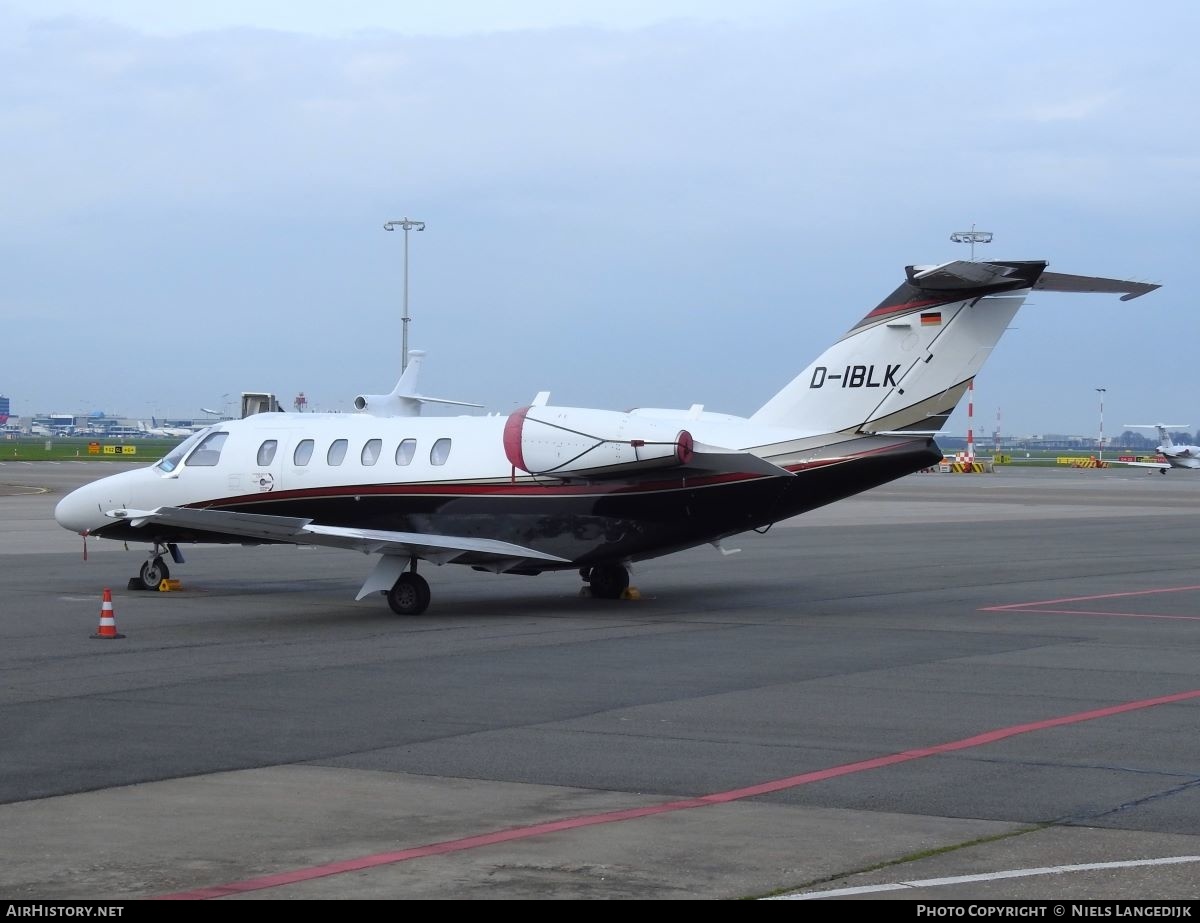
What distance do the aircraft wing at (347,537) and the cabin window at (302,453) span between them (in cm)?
205

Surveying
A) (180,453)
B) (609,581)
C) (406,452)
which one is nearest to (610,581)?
(609,581)

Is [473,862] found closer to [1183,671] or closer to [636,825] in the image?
[636,825]

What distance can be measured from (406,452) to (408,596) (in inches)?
88.5

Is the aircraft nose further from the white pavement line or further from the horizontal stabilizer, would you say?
the white pavement line

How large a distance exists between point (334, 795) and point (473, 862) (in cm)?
211

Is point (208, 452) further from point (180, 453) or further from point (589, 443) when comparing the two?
point (589, 443)

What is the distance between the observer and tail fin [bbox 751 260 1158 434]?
2017cm

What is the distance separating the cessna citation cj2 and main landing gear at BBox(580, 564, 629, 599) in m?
1.57

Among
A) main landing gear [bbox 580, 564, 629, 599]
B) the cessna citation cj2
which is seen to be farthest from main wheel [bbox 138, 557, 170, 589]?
main landing gear [bbox 580, 564, 629, 599]

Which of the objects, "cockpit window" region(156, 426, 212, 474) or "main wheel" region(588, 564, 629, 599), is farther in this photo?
"cockpit window" region(156, 426, 212, 474)

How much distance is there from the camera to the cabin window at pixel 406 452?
2191cm

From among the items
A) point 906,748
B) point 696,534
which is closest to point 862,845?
point 906,748

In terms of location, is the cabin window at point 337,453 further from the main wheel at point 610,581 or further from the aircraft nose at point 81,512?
the aircraft nose at point 81,512

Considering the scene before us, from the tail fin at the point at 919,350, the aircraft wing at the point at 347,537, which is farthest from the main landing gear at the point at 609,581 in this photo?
the tail fin at the point at 919,350
